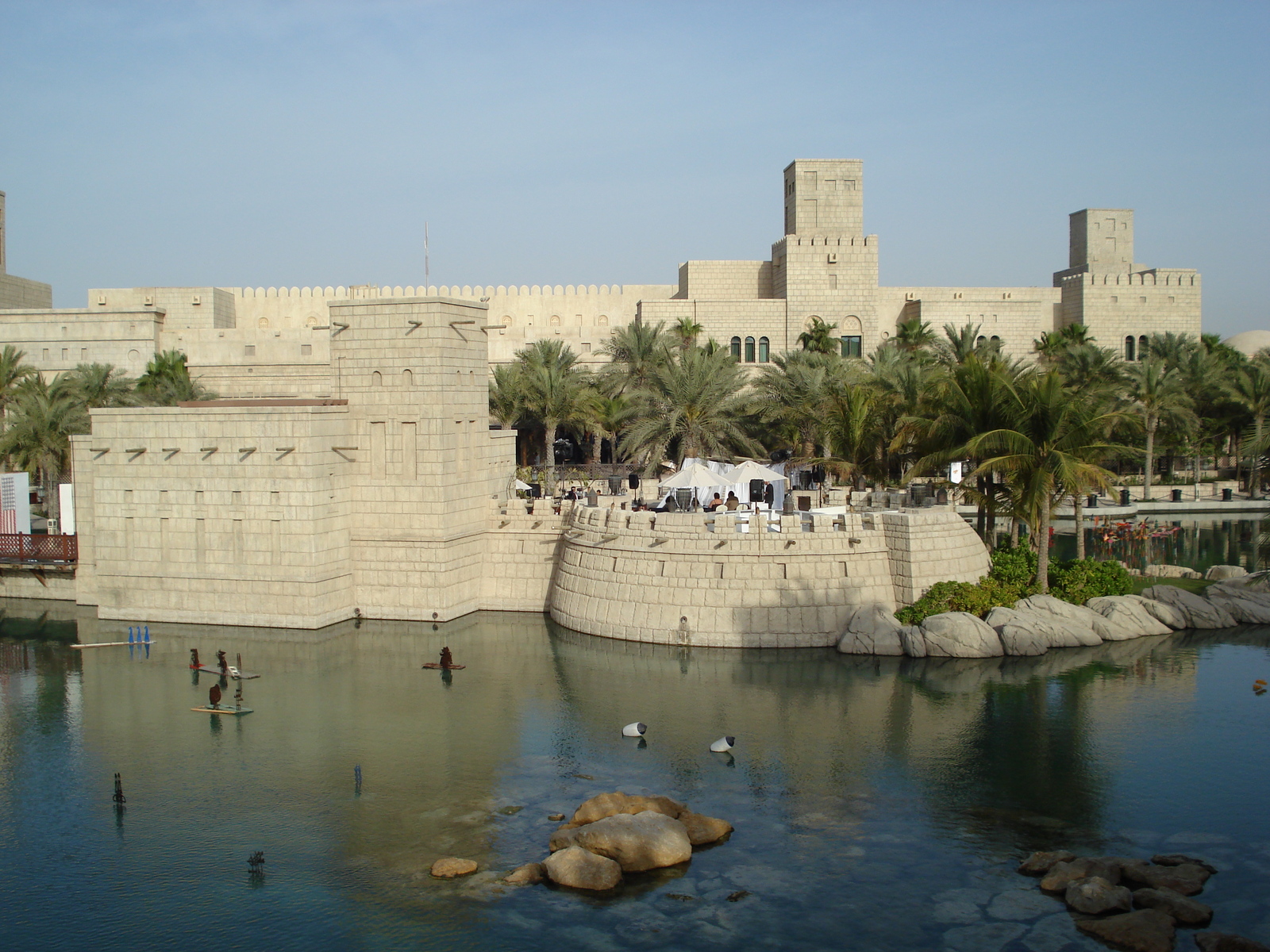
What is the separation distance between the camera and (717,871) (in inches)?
521

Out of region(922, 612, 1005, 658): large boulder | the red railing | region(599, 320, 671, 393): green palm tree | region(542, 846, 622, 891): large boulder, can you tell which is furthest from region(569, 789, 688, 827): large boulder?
region(599, 320, 671, 393): green palm tree

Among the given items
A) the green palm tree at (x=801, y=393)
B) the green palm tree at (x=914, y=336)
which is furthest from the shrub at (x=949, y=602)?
the green palm tree at (x=914, y=336)

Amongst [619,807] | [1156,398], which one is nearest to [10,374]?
[619,807]

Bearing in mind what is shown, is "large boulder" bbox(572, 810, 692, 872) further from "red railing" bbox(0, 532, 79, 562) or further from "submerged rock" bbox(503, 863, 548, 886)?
"red railing" bbox(0, 532, 79, 562)

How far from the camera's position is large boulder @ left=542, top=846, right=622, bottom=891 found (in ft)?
42.1

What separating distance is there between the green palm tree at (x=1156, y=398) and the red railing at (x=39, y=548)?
3732 centimetres

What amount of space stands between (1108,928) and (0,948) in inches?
489

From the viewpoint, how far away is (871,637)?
22516 millimetres

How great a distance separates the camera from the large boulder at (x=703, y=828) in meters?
14.0

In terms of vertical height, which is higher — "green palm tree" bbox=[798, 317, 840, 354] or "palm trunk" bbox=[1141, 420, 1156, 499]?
"green palm tree" bbox=[798, 317, 840, 354]

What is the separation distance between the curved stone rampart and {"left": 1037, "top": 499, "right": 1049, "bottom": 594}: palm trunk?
1860mm

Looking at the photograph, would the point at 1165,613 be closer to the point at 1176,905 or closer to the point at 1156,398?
the point at 1176,905

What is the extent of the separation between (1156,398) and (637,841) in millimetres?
35736

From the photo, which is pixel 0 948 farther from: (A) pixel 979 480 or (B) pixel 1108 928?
(A) pixel 979 480
